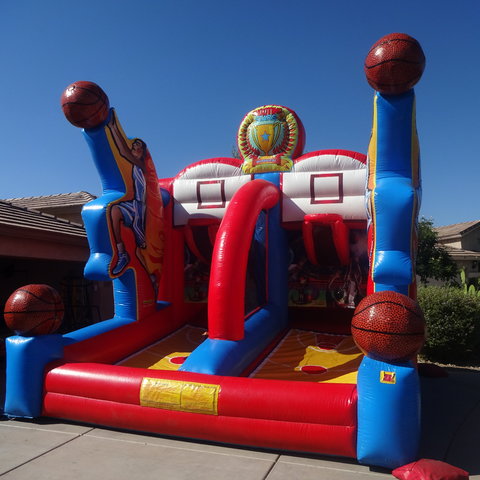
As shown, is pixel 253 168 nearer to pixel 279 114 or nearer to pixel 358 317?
pixel 279 114

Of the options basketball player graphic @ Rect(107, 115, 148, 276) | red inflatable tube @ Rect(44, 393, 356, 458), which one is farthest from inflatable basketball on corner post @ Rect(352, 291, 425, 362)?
Answer: basketball player graphic @ Rect(107, 115, 148, 276)

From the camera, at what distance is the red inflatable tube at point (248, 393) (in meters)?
3.47

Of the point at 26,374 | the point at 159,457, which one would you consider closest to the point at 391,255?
the point at 159,457

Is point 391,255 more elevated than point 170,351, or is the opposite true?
point 391,255

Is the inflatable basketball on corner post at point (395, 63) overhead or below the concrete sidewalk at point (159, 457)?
overhead

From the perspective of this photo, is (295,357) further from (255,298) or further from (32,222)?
(32,222)

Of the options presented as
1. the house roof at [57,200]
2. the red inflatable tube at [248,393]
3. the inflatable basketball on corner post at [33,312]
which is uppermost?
the house roof at [57,200]

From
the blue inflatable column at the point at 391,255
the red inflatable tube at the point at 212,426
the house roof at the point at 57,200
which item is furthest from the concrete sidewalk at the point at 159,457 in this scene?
the house roof at the point at 57,200

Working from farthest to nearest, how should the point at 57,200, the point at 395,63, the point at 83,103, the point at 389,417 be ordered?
A: the point at 57,200
the point at 83,103
the point at 395,63
the point at 389,417

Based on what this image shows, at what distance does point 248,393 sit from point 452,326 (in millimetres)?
4879

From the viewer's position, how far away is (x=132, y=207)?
19.6 feet

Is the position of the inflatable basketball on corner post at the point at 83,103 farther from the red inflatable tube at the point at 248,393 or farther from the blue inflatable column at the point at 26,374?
the red inflatable tube at the point at 248,393

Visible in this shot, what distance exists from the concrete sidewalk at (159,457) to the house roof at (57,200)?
402 inches

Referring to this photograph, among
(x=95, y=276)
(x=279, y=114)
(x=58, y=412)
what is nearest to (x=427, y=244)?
(x=279, y=114)
